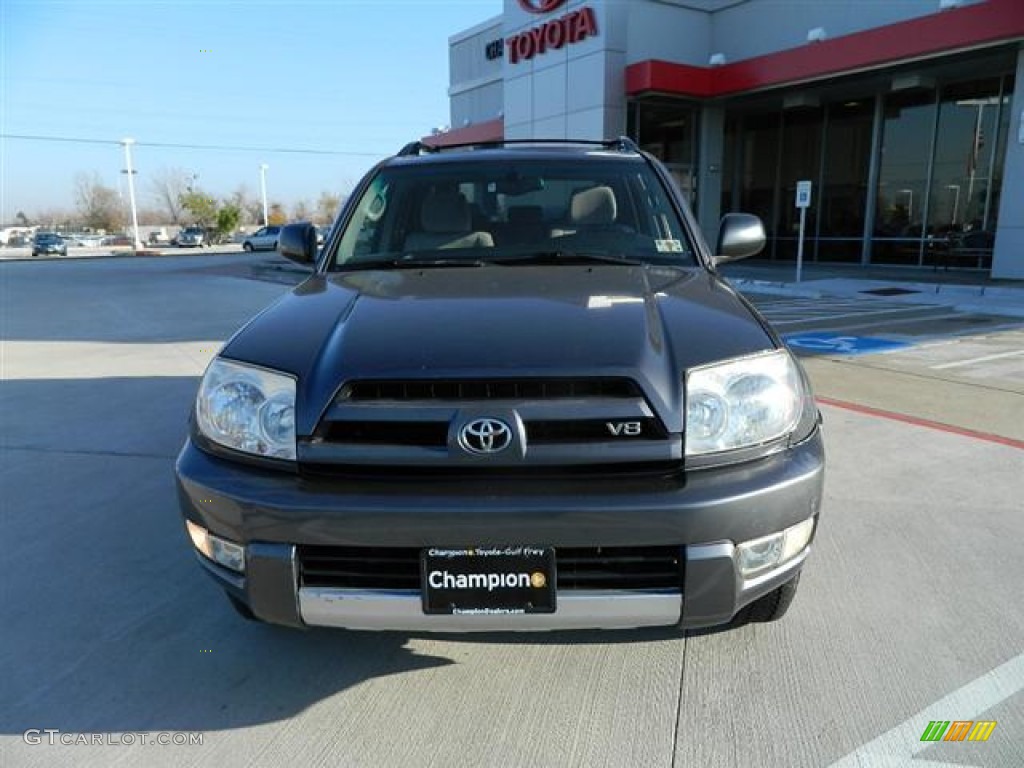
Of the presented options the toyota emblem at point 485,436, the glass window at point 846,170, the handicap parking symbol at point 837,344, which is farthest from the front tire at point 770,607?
the glass window at point 846,170

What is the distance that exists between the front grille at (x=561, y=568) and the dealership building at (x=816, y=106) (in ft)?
49.0

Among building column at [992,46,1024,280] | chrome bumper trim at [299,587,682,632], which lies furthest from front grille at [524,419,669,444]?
building column at [992,46,1024,280]

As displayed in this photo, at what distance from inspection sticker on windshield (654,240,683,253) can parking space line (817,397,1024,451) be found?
282 cm

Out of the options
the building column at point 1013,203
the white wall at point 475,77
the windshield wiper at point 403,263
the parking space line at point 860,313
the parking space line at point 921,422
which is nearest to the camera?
the windshield wiper at point 403,263

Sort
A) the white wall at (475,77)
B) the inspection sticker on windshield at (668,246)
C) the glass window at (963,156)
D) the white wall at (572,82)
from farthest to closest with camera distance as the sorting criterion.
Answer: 1. the white wall at (475,77)
2. the white wall at (572,82)
3. the glass window at (963,156)
4. the inspection sticker on windshield at (668,246)

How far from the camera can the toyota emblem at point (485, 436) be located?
187cm

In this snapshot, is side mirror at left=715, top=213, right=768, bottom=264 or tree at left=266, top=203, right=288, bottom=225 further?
tree at left=266, top=203, right=288, bottom=225

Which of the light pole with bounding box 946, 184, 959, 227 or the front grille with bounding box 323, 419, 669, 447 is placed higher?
the light pole with bounding box 946, 184, 959, 227

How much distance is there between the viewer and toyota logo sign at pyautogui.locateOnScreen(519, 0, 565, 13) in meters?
19.0

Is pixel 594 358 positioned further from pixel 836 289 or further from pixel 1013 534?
pixel 836 289

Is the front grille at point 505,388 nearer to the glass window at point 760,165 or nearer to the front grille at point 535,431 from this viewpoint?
the front grille at point 535,431

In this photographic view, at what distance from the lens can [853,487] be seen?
3.80m

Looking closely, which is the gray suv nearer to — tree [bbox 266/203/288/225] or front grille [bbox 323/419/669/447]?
front grille [bbox 323/419/669/447]

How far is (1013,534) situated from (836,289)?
38.1 ft
